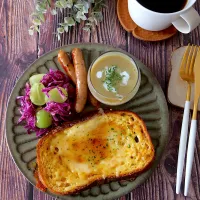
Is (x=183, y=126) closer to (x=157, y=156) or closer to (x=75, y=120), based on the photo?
(x=157, y=156)

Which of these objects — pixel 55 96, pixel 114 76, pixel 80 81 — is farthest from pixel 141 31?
pixel 55 96

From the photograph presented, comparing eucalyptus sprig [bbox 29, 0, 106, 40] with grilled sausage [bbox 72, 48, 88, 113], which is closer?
grilled sausage [bbox 72, 48, 88, 113]

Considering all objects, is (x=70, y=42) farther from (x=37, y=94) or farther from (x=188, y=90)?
(x=188, y=90)

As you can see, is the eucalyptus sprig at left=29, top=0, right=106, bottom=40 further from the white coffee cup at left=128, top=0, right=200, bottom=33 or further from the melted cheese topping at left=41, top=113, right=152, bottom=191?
the melted cheese topping at left=41, top=113, right=152, bottom=191

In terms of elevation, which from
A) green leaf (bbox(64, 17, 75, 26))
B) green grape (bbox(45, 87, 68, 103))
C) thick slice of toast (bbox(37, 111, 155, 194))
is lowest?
thick slice of toast (bbox(37, 111, 155, 194))

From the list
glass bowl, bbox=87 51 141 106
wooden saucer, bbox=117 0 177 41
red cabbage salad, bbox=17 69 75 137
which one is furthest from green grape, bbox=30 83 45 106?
wooden saucer, bbox=117 0 177 41

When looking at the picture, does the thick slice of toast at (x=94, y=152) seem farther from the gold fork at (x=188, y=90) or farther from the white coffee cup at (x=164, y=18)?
the white coffee cup at (x=164, y=18)
